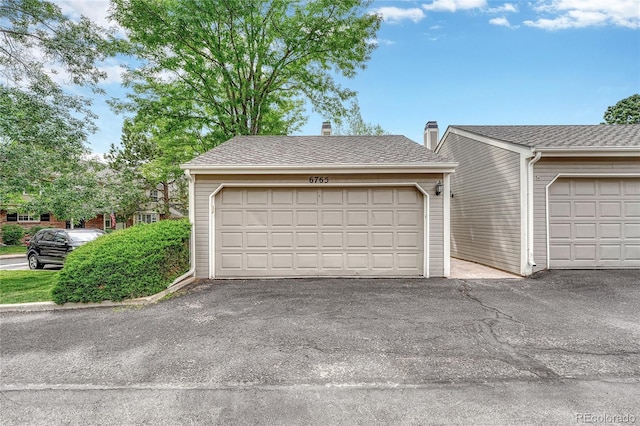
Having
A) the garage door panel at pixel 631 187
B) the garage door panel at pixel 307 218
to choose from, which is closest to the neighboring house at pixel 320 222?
the garage door panel at pixel 307 218

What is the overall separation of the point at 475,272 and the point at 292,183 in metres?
5.39

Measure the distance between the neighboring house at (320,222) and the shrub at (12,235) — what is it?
2176 centimetres

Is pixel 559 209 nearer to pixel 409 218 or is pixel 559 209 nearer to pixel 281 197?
pixel 409 218

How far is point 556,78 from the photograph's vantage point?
14078 millimetres

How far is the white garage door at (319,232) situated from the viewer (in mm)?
7105

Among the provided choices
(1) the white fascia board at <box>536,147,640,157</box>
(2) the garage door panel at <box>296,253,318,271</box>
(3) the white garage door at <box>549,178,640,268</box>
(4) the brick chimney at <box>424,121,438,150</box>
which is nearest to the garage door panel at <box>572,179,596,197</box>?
(3) the white garage door at <box>549,178,640,268</box>

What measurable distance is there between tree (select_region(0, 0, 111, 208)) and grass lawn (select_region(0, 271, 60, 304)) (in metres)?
2.05

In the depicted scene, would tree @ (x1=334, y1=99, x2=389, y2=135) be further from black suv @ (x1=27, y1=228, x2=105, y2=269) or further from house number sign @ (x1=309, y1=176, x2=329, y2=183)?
black suv @ (x1=27, y1=228, x2=105, y2=269)

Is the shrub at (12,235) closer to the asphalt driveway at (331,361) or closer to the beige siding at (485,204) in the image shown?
the asphalt driveway at (331,361)

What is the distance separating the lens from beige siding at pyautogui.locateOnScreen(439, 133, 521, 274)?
7.60m

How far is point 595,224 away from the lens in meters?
7.10

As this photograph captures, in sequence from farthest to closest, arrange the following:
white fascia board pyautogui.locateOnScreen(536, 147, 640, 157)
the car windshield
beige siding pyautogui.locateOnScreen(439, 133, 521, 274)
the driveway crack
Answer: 1. the car windshield
2. beige siding pyautogui.locateOnScreen(439, 133, 521, 274)
3. white fascia board pyautogui.locateOnScreen(536, 147, 640, 157)
4. the driveway crack

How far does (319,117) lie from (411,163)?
9.02 m

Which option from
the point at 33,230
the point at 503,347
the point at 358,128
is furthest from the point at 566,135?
the point at 33,230
